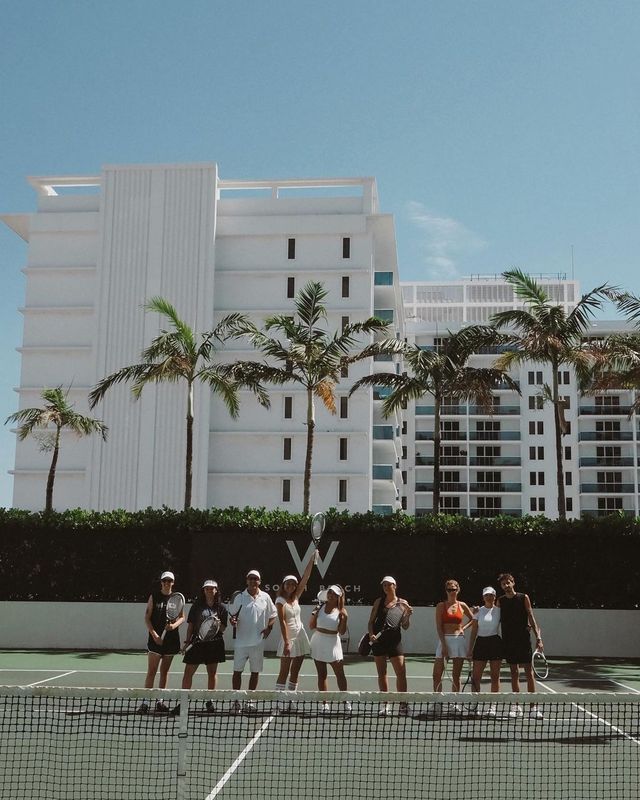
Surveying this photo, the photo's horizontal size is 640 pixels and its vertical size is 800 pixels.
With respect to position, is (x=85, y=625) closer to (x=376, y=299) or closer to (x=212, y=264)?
(x=212, y=264)

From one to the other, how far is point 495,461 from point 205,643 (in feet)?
265

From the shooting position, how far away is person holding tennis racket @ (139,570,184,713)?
12.5 m

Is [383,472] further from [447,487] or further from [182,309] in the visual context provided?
[447,487]

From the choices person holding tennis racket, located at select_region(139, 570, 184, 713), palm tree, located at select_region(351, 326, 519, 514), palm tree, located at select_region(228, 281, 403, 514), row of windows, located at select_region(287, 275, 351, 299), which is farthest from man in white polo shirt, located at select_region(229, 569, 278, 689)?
row of windows, located at select_region(287, 275, 351, 299)


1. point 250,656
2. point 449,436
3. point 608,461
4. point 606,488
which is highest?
point 449,436

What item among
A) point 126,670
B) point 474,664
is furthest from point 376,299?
point 474,664

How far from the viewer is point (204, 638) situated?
12.3 metres

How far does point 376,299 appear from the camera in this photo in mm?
62312

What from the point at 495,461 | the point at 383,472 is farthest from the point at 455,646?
the point at 495,461

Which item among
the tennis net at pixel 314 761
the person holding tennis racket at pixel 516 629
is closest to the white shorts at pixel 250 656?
the tennis net at pixel 314 761

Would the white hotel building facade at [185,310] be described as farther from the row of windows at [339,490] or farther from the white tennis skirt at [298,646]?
the white tennis skirt at [298,646]

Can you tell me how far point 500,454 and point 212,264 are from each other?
45.2 metres

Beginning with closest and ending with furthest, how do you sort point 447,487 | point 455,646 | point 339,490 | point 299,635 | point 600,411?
point 299,635
point 455,646
point 339,490
point 600,411
point 447,487

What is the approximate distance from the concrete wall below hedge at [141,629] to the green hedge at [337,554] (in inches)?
18.1
